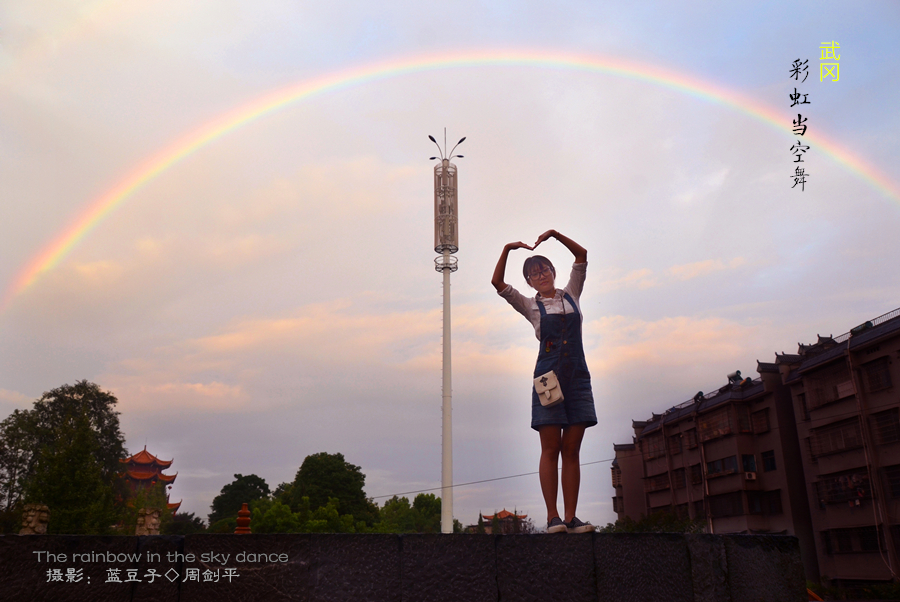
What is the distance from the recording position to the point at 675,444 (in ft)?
126

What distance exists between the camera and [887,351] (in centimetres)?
2503

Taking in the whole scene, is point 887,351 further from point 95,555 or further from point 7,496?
point 7,496

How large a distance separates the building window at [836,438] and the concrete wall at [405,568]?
2676 centimetres

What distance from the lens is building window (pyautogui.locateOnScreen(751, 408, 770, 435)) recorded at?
106 ft

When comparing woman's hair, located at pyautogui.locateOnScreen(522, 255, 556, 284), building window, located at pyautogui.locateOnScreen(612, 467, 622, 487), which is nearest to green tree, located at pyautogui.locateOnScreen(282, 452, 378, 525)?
building window, located at pyautogui.locateOnScreen(612, 467, 622, 487)

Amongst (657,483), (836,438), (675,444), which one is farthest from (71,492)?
(657,483)

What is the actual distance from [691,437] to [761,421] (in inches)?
202

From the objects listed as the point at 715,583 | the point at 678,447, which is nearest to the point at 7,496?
the point at 678,447

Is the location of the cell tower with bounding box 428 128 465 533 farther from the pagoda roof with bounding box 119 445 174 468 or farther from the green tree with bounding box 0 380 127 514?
the pagoda roof with bounding box 119 445 174 468

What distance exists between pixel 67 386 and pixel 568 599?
45.5m

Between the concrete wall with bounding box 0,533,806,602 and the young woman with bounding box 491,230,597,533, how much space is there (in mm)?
798

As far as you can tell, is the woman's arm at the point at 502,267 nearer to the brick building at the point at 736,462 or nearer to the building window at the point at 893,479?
the building window at the point at 893,479

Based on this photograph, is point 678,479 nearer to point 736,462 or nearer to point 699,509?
point 699,509

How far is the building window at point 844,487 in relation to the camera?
25.9m
